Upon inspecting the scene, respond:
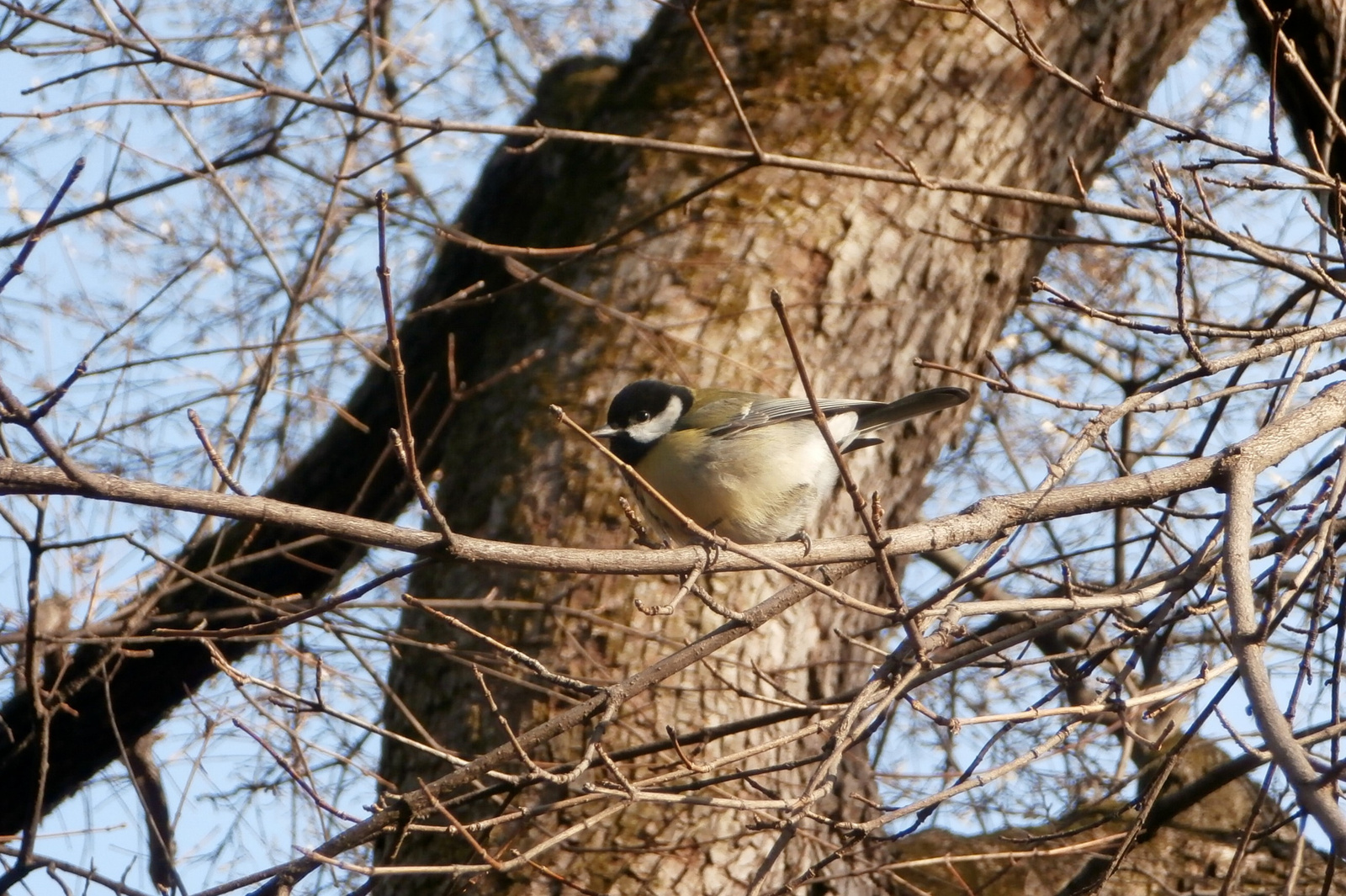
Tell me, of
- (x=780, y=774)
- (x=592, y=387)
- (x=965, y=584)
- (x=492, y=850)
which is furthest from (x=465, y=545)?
(x=592, y=387)

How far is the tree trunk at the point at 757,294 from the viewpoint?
4.26 metres

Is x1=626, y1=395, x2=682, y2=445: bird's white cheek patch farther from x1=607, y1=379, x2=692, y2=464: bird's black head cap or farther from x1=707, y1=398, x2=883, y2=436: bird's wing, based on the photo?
x1=707, y1=398, x2=883, y2=436: bird's wing

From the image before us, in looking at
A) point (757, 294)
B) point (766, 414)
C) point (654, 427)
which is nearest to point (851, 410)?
point (766, 414)

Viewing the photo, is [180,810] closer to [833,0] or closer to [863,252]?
[863,252]

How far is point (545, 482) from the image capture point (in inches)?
179

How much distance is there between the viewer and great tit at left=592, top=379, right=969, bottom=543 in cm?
400

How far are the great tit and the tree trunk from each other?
0.34 m

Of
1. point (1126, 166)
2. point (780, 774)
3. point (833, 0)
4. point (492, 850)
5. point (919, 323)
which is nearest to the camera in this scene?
point (492, 850)

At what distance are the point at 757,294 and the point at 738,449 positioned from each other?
929 mm

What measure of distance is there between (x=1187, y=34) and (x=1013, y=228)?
1.25m

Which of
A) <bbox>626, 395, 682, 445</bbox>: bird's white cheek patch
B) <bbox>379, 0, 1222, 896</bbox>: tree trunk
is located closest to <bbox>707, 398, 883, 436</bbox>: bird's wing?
<bbox>626, 395, 682, 445</bbox>: bird's white cheek patch

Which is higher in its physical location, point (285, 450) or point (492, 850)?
point (285, 450)

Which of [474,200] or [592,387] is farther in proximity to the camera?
[474,200]

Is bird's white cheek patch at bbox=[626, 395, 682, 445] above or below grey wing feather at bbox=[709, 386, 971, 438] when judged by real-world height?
above
